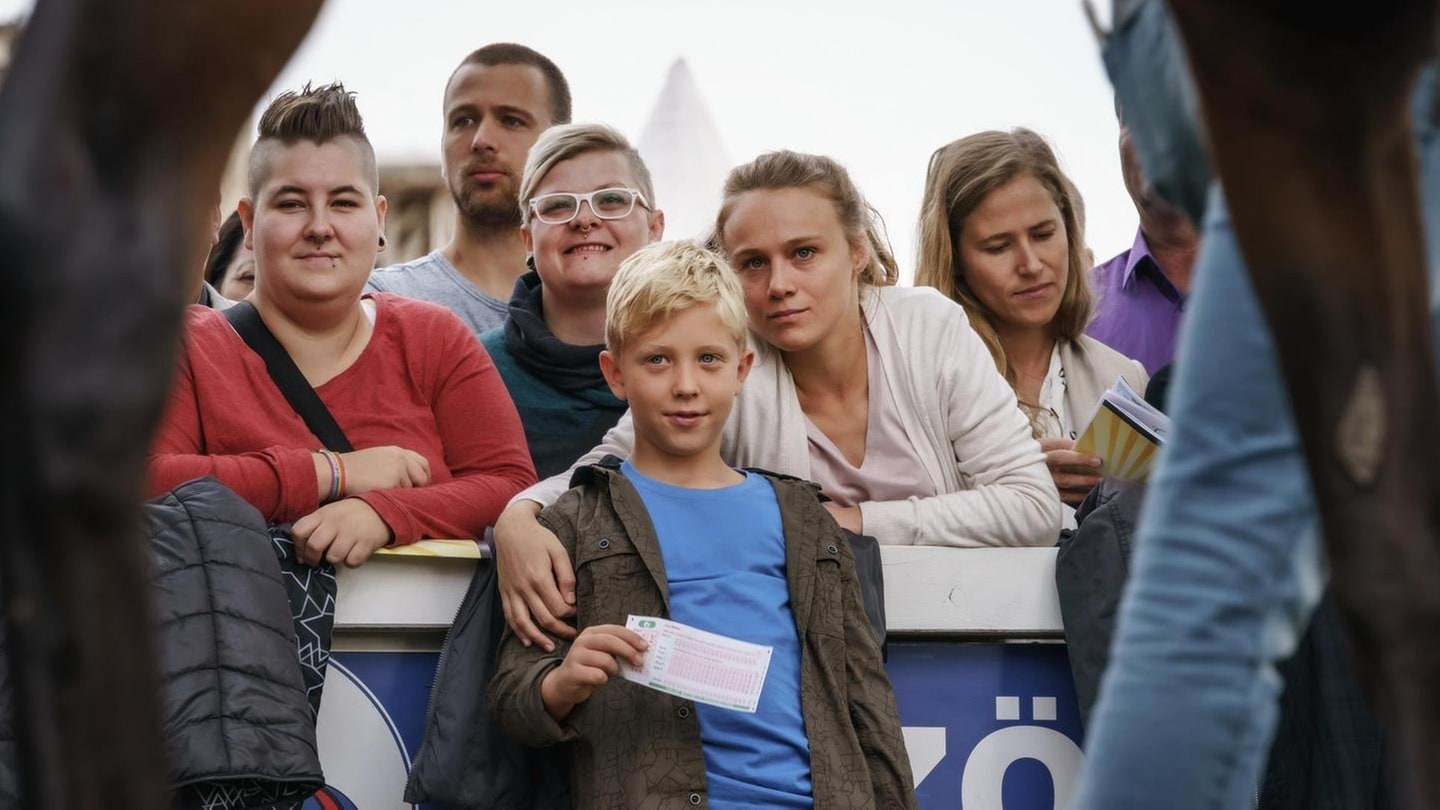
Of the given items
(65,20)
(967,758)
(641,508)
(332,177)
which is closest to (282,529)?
(641,508)

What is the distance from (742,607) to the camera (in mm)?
2938

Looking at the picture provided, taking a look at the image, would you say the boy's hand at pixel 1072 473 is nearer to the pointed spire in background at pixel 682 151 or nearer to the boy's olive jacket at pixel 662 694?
the boy's olive jacket at pixel 662 694

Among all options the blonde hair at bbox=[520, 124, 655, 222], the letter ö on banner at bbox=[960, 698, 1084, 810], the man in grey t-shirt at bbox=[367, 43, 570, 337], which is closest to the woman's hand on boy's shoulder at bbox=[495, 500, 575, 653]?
the letter ö on banner at bbox=[960, 698, 1084, 810]

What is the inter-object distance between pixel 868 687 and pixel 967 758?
34 centimetres

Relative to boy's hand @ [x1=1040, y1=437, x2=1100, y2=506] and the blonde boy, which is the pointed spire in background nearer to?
boy's hand @ [x1=1040, y1=437, x2=1100, y2=506]

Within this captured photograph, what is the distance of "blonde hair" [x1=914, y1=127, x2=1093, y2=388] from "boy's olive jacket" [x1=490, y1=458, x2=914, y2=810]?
4.13 feet

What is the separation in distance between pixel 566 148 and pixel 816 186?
0.83 m

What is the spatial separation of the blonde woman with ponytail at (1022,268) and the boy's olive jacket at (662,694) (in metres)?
1.16

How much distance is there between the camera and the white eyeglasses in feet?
14.0

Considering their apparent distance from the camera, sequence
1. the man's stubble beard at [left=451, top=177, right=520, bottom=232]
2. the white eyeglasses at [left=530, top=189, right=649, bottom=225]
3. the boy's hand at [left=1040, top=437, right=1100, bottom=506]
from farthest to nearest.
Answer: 1. the man's stubble beard at [left=451, top=177, right=520, bottom=232]
2. the white eyeglasses at [left=530, top=189, right=649, bottom=225]
3. the boy's hand at [left=1040, top=437, right=1100, bottom=506]

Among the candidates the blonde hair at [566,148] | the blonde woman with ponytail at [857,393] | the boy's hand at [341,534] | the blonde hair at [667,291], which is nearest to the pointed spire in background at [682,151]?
the blonde hair at [566,148]

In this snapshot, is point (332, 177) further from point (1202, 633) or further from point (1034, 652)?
point (1202, 633)

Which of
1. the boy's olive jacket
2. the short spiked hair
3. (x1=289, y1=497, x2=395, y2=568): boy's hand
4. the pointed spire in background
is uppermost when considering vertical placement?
the pointed spire in background

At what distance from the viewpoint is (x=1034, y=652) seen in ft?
10.6
